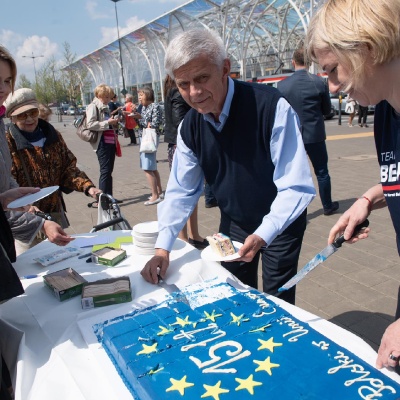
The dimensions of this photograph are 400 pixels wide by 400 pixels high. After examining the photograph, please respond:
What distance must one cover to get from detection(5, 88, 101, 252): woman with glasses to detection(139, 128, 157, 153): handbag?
9.17 ft

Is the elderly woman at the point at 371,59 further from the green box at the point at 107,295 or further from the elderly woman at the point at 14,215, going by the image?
the elderly woman at the point at 14,215

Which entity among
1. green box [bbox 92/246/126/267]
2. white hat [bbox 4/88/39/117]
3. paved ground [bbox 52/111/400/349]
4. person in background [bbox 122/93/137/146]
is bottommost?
paved ground [bbox 52/111/400/349]

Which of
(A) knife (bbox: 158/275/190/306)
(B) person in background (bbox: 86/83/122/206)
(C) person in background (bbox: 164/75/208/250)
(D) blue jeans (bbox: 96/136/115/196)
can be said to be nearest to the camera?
(A) knife (bbox: 158/275/190/306)

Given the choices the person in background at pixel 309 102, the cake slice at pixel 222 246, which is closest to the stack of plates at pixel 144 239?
the cake slice at pixel 222 246

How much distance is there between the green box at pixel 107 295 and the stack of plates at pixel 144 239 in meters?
0.40

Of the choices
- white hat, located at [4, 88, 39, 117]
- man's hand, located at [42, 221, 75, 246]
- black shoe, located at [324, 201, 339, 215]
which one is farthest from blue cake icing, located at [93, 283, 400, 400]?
black shoe, located at [324, 201, 339, 215]

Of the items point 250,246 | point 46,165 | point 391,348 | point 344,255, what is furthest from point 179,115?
point 391,348

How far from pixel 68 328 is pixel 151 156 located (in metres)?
4.56

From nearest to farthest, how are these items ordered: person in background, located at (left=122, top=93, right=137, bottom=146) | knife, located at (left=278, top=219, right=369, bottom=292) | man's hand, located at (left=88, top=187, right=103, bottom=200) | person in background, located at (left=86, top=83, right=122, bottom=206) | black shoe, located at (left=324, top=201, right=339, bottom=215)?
1. knife, located at (left=278, top=219, right=369, bottom=292)
2. man's hand, located at (left=88, top=187, right=103, bottom=200)
3. black shoe, located at (left=324, top=201, right=339, bottom=215)
4. person in background, located at (left=86, top=83, right=122, bottom=206)
5. person in background, located at (left=122, top=93, right=137, bottom=146)

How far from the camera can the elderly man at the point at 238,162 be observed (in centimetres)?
167

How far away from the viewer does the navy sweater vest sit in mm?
1783

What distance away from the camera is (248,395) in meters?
0.98

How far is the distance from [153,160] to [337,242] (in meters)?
4.65

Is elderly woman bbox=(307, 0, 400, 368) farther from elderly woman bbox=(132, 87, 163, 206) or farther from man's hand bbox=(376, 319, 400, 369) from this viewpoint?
elderly woman bbox=(132, 87, 163, 206)
